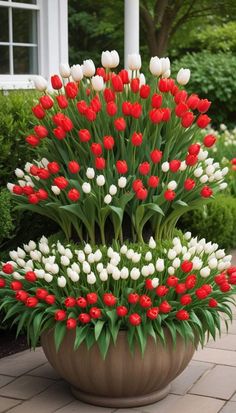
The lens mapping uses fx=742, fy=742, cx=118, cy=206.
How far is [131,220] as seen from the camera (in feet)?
12.3

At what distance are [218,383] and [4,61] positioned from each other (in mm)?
4001

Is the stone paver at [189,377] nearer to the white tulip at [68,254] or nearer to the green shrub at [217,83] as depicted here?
the white tulip at [68,254]

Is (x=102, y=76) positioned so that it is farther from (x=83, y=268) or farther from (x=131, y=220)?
(x=83, y=268)

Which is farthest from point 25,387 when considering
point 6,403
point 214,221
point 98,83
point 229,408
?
point 214,221

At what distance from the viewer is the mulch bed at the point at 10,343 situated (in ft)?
14.9

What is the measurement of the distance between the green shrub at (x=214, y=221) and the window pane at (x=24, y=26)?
221cm

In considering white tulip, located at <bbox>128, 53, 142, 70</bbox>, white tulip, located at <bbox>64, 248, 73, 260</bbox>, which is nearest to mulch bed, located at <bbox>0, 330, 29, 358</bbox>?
white tulip, located at <bbox>64, 248, 73, 260</bbox>

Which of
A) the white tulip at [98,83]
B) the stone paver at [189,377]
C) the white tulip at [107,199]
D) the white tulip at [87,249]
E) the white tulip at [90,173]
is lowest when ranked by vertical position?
the stone paver at [189,377]

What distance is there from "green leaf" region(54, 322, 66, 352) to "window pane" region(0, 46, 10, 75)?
3902mm

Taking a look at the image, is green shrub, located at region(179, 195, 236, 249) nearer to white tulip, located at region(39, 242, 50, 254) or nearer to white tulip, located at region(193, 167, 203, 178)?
white tulip, located at region(193, 167, 203, 178)

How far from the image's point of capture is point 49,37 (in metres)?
6.77

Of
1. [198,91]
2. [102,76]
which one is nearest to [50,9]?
[102,76]

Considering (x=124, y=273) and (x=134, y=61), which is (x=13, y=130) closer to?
(x=134, y=61)

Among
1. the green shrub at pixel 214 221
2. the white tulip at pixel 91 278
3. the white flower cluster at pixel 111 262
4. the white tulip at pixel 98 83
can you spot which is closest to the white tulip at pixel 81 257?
the white flower cluster at pixel 111 262
